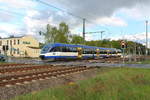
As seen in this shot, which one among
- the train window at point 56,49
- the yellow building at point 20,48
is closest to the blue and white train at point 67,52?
the train window at point 56,49

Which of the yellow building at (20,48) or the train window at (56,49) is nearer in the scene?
the train window at (56,49)

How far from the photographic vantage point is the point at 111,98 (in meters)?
7.22

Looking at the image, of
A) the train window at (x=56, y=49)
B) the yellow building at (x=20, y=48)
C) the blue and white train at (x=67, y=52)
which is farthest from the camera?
the yellow building at (x=20, y=48)

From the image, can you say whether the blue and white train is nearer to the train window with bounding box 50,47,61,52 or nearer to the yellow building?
the train window with bounding box 50,47,61,52

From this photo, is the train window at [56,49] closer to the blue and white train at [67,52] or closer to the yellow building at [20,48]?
the blue and white train at [67,52]

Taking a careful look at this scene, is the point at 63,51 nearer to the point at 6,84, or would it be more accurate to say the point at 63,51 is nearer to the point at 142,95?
the point at 6,84

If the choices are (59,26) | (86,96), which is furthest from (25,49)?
(86,96)

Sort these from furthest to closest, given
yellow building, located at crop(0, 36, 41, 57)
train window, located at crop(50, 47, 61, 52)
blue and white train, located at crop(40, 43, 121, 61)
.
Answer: yellow building, located at crop(0, 36, 41, 57)
blue and white train, located at crop(40, 43, 121, 61)
train window, located at crop(50, 47, 61, 52)

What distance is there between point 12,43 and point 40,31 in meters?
11.6

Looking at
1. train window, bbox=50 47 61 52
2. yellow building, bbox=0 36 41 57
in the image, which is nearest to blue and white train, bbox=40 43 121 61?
train window, bbox=50 47 61 52

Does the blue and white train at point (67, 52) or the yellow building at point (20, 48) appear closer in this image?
the blue and white train at point (67, 52)

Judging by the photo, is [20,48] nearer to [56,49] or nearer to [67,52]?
[67,52]

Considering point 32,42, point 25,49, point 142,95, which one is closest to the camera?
point 142,95

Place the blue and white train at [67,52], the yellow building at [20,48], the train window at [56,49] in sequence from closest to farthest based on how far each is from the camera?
the train window at [56,49], the blue and white train at [67,52], the yellow building at [20,48]
